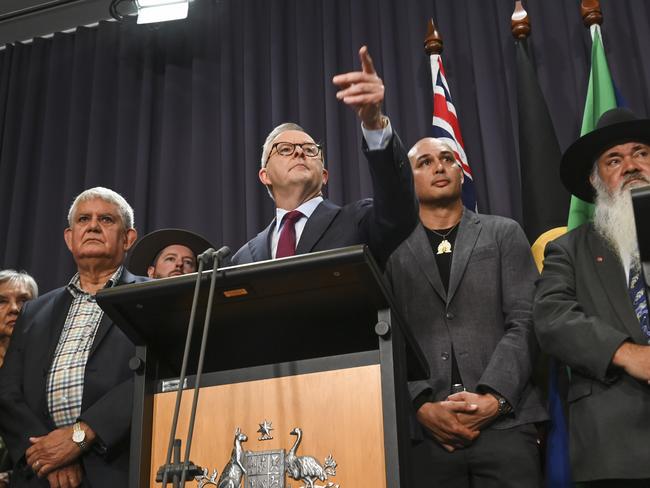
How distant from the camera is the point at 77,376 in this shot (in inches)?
99.8

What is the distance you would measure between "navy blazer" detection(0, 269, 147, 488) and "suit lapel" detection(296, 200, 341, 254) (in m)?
0.64

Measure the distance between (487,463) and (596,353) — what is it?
1.50 ft

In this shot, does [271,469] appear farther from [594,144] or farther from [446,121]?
[446,121]

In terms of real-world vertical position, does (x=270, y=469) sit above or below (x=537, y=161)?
below

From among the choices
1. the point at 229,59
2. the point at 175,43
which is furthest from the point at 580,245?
the point at 175,43

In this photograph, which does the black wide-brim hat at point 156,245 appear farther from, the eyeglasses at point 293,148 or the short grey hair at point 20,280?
the eyeglasses at point 293,148

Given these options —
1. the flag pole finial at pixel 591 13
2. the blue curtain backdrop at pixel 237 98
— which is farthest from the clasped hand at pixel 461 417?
the flag pole finial at pixel 591 13

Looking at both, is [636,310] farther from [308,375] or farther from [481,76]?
[481,76]

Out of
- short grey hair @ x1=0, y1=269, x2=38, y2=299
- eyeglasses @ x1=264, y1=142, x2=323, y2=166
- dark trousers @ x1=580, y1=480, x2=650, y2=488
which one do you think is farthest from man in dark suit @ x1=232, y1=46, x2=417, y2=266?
short grey hair @ x1=0, y1=269, x2=38, y2=299

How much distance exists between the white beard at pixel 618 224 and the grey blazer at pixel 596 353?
50 millimetres

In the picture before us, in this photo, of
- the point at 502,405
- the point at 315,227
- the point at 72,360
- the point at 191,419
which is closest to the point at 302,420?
the point at 191,419

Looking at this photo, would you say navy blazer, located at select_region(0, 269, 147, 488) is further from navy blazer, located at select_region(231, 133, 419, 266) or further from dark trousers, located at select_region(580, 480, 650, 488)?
dark trousers, located at select_region(580, 480, 650, 488)

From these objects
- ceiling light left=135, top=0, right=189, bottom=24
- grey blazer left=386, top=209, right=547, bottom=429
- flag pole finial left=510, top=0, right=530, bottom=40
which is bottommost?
grey blazer left=386, top=209, right=547, bottom=429

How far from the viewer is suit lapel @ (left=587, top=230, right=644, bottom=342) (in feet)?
7.77
